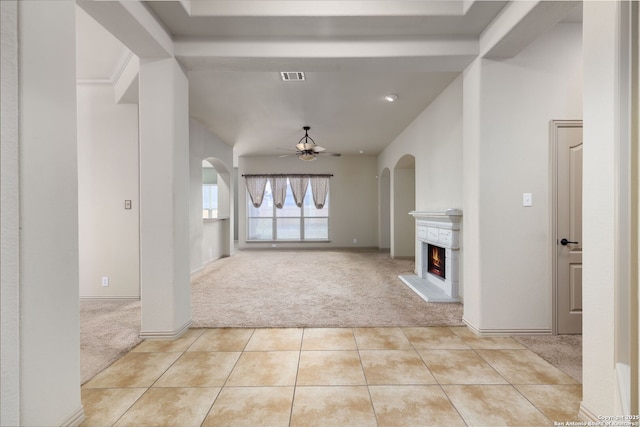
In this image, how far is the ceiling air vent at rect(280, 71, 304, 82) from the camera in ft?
11.6

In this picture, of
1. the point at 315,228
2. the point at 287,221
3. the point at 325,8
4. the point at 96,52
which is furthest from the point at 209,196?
the point at 325,8

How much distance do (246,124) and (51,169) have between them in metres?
4.49

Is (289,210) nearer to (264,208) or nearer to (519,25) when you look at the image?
(264,208)

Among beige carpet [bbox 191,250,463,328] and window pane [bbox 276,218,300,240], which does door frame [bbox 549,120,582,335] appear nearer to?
beige carpet [bbox 191,250,463,328]

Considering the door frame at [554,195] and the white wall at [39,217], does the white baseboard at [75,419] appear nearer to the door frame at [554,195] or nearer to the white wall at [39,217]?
the white wall at [39,217]

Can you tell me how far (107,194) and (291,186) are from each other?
17.9ft

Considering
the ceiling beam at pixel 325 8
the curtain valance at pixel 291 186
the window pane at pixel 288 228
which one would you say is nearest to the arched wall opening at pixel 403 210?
the curtain valance at pixel 291 186

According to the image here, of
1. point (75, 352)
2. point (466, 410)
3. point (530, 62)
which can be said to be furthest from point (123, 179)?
point (530, 62)

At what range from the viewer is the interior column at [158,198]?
8.80 feet

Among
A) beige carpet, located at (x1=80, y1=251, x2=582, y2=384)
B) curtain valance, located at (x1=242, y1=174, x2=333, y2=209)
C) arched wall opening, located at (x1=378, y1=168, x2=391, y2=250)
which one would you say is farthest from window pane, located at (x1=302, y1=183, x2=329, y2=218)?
beige carpet, located at (x1=80, y1=251, x2=582, y2=384)

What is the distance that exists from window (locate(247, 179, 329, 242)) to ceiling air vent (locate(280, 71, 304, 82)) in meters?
5.64

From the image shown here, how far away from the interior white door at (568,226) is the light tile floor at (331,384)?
0.63 m

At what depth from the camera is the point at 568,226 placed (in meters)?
2.77

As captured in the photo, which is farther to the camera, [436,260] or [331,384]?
[436,260]
